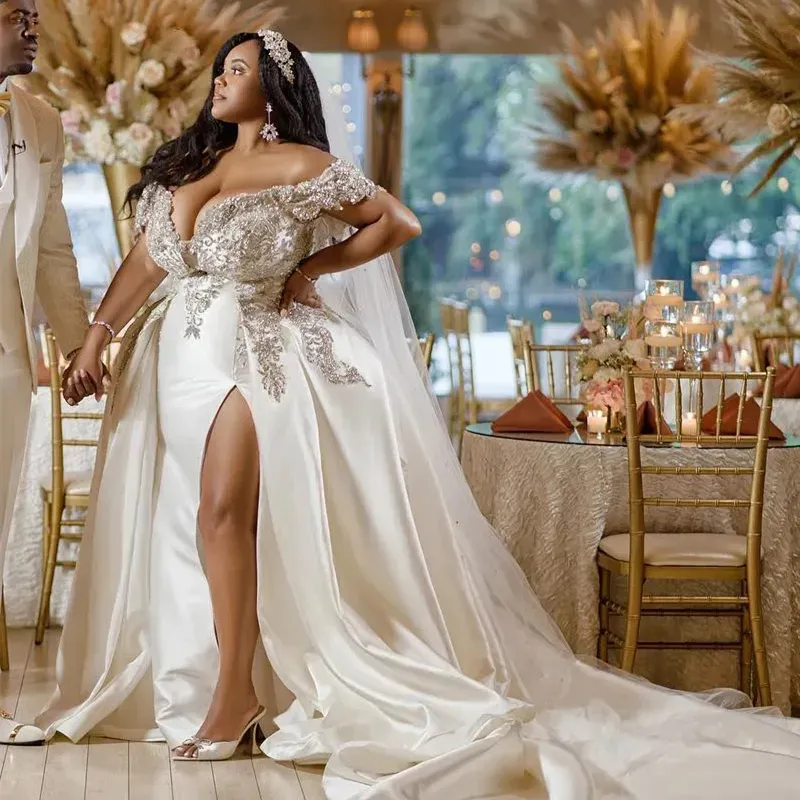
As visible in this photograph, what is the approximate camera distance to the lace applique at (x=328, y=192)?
3.83m

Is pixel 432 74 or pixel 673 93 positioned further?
pixel 432 74

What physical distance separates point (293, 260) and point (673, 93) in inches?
185

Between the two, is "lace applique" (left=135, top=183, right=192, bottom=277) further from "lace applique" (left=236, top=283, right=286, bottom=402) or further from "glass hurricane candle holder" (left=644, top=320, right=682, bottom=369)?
"glass hurricane candle holder" (left=644, top=320, right=682, bottom=369)

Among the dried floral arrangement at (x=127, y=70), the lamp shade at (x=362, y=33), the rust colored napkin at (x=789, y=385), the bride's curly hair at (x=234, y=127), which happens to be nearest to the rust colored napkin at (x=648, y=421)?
the bride's curly hair at (x=234, y=127)

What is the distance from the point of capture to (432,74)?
1044 centimetres

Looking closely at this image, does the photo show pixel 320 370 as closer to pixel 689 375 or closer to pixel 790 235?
pixel 689 375

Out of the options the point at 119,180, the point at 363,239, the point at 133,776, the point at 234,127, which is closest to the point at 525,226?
the point at 119,180

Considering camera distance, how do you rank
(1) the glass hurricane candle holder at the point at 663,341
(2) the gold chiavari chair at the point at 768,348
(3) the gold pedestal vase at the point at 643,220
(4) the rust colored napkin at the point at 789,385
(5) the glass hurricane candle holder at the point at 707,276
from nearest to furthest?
(1) the glass hurricane candle holder at the point at 663,341
(4) the rust colored napkin at the point at 789,385
(5) the glass hurricane candle holder at the point at 707,276
(2) the gold chiavari chair at the point at 768,348
(3) the gold pedestal vase at the point at 643,220

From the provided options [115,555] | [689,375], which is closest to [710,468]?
[689,375]

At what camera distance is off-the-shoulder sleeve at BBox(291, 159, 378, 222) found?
3.83m

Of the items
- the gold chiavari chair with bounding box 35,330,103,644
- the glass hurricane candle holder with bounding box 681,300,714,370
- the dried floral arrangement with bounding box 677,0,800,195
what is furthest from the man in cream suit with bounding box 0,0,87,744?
the dried floral arrangement with bounding box 677,0,800,195

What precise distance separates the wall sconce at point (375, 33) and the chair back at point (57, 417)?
462 centimetres

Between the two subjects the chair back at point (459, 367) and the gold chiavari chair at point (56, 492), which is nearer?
the gold chiavari chair at point (56, 492)

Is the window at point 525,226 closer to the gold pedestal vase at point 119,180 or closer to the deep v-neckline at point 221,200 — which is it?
the gold pedestal vase at point 119,180
